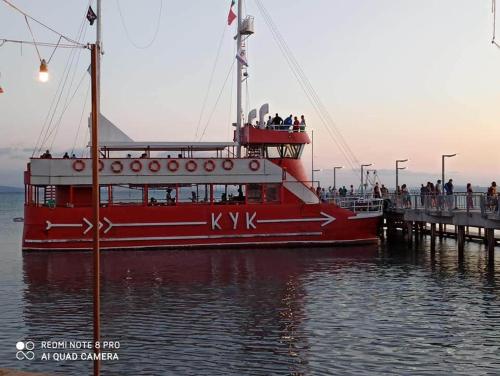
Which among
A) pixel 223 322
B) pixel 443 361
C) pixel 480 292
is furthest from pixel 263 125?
→ pixel 443 361

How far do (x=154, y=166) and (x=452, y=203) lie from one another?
16.0 m

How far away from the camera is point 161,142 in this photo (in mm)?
35938

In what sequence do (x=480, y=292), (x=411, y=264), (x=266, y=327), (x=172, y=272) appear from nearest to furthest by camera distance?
1. (x=266, y=327)
2. (x=480, y=292)
3. (x=172, y=272)
4. (x=411, y=264)

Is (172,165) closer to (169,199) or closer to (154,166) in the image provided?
(154,166)

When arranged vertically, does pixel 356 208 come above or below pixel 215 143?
below

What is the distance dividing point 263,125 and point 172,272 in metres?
14.4

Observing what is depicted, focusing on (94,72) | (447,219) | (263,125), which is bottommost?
(447,219)

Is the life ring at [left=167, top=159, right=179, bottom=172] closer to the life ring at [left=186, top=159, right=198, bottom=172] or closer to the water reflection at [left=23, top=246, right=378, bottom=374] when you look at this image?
the life ring at [left=186, top=159, right=198, bottom=172]

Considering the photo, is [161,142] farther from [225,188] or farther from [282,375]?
[282,375]

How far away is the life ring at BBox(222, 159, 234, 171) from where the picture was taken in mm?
36562

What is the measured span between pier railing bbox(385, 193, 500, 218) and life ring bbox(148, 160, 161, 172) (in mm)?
14885

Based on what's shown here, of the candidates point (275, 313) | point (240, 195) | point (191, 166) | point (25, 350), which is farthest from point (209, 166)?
point (25, 350)

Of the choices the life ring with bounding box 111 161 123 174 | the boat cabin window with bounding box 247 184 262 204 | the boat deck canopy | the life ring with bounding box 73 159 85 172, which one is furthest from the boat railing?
the life ring with bounding box 73 159 85 172

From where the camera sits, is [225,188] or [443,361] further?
[225,188]
